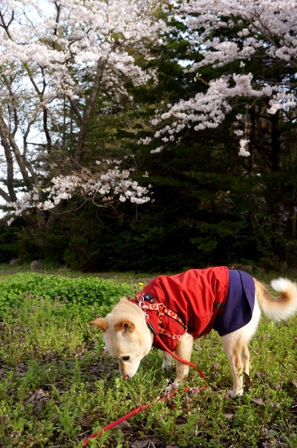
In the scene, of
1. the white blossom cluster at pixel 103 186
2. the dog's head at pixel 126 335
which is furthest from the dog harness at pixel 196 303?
the white blossom cluster at pixel 103 186

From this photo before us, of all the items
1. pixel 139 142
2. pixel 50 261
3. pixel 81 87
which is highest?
pixel 81 87

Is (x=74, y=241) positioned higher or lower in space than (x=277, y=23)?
lower

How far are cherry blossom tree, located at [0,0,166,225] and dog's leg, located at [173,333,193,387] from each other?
9.93 m

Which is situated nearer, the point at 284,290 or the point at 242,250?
the point at 284,290

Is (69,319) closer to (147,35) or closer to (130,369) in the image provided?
(130,369)

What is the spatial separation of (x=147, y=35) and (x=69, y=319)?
11702mm

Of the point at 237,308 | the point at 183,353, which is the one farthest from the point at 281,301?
the point at 183,353

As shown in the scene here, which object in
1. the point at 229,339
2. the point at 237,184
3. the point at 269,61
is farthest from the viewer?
the point at 237,184

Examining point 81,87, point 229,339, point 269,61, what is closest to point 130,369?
point 229,339

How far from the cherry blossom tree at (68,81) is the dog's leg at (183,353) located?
9.93 m

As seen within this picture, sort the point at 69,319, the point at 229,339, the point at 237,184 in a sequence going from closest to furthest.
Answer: the point at 229,339, the point at 69,319, the point at 237,184

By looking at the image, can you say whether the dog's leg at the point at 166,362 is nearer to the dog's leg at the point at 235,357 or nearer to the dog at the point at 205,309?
the dog at the point at 205,309

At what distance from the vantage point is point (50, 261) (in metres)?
16.1

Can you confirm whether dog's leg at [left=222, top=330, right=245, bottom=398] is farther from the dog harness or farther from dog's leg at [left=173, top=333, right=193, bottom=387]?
dog's leg at [left=173, top=333, right=193, bottom=387]
